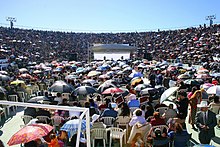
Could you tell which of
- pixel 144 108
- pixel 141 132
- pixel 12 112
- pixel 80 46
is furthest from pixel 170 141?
pixel 80 46

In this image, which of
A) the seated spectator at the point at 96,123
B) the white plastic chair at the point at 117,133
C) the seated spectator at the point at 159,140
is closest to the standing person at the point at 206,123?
the seated spectator at the point at 159,140

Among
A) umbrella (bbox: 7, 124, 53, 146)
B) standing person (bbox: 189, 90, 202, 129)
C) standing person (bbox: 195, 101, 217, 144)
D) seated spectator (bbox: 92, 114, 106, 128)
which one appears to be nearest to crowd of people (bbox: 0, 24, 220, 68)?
standing person (bbox: 189, 90, 202, 129)

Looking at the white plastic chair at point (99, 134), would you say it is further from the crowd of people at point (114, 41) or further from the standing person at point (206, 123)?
the crowd of people at point (114, 41)

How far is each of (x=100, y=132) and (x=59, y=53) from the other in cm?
3510

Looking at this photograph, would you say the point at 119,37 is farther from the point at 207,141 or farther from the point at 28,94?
the point at 207,141

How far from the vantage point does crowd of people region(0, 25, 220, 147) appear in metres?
7.09

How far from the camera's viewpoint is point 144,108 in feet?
26.4

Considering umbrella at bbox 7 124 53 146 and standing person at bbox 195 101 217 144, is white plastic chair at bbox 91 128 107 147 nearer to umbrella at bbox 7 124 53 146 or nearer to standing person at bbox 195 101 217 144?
umbrella at bbox 7 124 53 146

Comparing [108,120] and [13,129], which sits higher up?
[108,120]

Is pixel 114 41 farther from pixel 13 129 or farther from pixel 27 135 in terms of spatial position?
pixel 27 135

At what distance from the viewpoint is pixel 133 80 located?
1397cm

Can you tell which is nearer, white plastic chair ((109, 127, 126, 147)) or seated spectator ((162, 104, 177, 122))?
white plastic chair ((109, 127, 126, 147))

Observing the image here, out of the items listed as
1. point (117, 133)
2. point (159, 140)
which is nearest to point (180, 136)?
point (159, 140)

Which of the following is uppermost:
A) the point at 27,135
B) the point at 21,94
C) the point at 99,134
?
the point at 27,135
